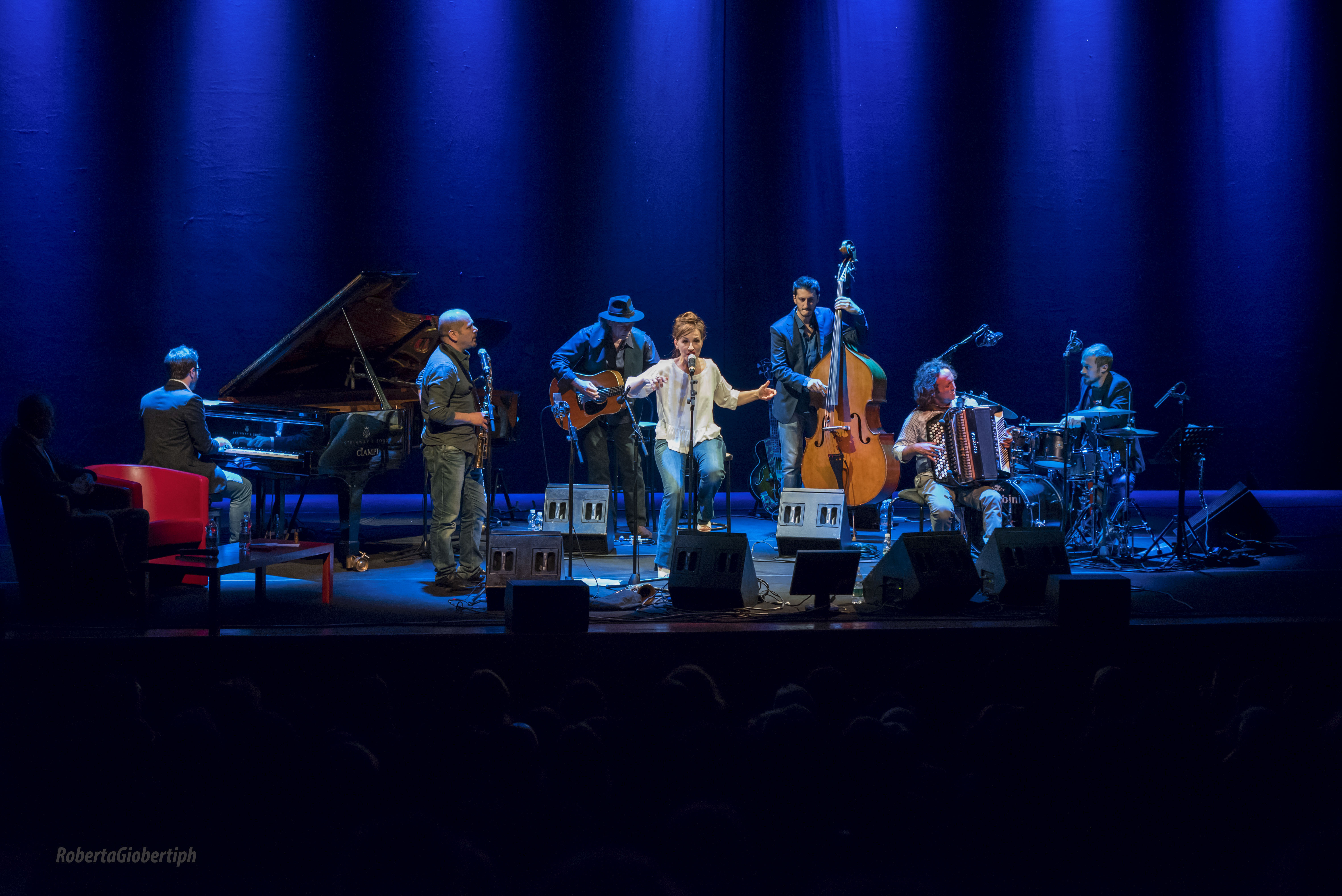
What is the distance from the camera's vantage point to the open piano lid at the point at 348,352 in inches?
231

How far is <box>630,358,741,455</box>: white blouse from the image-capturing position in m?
5.77

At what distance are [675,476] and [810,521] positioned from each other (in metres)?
1.04

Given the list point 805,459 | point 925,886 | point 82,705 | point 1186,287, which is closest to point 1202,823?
point 925,886

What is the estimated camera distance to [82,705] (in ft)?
12.3

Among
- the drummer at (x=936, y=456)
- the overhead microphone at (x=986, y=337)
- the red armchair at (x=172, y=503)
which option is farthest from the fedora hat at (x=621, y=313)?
the red armchair at (x=172, y=503)

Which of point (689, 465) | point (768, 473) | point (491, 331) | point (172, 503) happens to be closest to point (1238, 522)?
point (768, 473)

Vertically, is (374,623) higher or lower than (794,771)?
higher

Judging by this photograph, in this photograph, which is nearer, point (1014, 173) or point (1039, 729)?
point (1039, 729)

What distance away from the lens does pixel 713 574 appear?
4.38 m

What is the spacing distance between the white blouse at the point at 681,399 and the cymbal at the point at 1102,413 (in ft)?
7.14

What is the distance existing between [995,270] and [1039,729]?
6.47 meters

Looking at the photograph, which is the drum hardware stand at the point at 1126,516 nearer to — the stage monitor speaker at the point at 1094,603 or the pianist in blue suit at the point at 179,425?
the stage monitor speaker at the point at 1094,603

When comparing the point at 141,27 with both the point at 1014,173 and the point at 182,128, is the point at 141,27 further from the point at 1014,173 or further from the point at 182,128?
the point at 1014,173

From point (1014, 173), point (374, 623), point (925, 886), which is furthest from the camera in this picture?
point (1014, 173)
